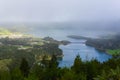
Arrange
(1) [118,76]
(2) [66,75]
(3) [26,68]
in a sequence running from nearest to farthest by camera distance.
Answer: (1) [118,76] → (2) [66,75] → (3) [26,68]

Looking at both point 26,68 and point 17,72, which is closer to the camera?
point 17,72

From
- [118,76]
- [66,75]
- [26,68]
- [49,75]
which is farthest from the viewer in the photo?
[26,68]

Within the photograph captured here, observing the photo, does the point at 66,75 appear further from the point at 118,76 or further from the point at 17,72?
the point at 118,76

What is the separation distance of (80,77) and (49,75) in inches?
419

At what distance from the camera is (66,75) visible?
51.5 meters

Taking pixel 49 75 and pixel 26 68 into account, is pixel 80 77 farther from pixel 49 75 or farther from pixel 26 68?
pixel 26 68

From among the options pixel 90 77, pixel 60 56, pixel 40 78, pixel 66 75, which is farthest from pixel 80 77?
pixel 60 56

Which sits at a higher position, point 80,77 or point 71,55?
point 80,77

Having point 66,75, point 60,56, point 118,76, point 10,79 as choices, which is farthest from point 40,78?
point 60,56

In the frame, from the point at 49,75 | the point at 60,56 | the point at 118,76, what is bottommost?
the point at 60,56

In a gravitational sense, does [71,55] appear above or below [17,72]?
below

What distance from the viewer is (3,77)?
57.9 m

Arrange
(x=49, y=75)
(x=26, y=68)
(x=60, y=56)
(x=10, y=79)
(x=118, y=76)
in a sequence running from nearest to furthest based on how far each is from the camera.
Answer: (x=118, y=76), (x=10, y=79), (x=49, y=75), (x=26, y=68), (x=60, y=56)

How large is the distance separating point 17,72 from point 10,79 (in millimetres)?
1920
